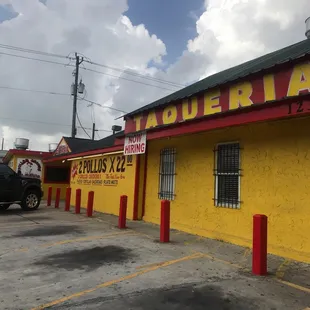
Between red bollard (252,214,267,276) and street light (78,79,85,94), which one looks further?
street light (78,79,85,94)

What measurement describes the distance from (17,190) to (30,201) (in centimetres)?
89

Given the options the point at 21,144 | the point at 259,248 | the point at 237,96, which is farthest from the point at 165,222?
the point at 21,144

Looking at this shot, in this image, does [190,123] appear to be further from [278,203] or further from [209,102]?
[278,203]

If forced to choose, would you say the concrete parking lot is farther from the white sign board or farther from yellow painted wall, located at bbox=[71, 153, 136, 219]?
yellow painted wall, located at bbox=[71, 153, 136, 219]

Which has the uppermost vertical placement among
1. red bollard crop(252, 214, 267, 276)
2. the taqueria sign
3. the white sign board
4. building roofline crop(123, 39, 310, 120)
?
building roofline crop(123, 39, 310, 120)

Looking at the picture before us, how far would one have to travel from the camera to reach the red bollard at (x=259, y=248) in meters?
5.52

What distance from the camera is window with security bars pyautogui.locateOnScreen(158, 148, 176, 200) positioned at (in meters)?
10.5

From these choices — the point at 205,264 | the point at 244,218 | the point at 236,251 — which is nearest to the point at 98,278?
the point at 205,264

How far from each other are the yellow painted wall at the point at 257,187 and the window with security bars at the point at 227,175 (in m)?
0.15

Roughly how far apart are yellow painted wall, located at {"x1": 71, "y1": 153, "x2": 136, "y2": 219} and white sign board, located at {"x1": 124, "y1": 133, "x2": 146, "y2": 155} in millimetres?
802

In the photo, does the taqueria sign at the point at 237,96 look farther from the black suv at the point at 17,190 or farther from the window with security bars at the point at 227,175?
the black suv at the point at 17,190

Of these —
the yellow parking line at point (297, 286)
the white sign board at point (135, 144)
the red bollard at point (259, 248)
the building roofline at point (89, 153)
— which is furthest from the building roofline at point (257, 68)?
the yellow parking line at point (297, 286)

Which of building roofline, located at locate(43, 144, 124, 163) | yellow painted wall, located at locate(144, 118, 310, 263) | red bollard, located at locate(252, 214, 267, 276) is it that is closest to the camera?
red bollard, located at locate(252, 214, 267, 276)

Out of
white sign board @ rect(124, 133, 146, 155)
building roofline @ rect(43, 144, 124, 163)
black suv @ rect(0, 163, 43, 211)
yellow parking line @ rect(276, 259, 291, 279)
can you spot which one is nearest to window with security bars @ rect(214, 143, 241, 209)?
yellow parking line @ rect(276, 259, 291, 279)
